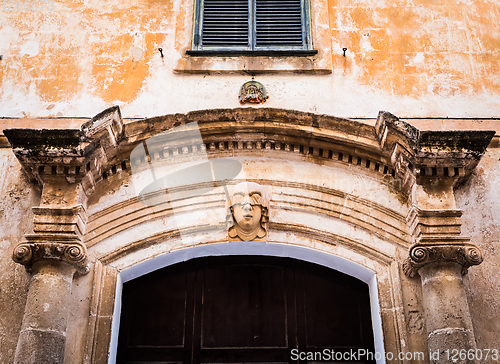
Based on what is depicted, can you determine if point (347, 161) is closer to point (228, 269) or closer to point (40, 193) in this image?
point (228, 269)

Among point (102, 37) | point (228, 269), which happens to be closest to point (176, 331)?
point (228, 269)

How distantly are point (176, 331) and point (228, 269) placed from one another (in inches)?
29.9

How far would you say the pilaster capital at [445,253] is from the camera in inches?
193

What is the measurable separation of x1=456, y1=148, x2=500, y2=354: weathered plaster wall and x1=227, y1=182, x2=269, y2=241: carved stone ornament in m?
1.86

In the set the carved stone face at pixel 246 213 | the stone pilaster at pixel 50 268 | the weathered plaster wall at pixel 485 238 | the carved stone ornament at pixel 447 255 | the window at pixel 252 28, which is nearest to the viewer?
the stone pilaster at pixel 50 268

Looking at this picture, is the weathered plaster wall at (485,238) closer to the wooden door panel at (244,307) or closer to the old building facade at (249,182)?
the old building facade at (249,182)

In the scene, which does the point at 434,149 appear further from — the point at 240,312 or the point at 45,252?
the point at 45,252

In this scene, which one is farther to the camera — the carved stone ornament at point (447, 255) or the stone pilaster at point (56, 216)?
the carved stone ornament at point (447, 255)

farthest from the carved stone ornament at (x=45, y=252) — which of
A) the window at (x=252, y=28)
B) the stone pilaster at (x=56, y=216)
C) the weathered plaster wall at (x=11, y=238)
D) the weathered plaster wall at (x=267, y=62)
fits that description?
the window at (x=252, y=28)

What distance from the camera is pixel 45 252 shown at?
4.93m

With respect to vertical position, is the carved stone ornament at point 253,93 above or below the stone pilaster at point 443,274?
above

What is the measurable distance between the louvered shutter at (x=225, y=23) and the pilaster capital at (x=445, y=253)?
2.96 meters

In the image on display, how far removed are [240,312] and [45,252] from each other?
1.82 meters

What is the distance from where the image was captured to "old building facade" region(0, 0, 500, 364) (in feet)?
16.4
